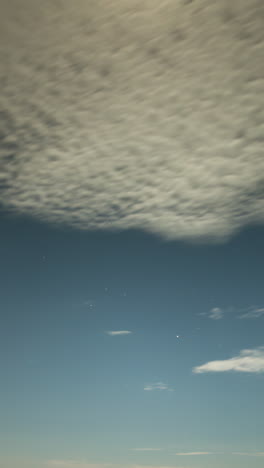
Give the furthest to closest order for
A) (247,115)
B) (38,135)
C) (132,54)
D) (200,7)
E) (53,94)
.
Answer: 1. (38,135)
2. (247,115)
3. (53,94)
4. (132,54)
5. (200,7)

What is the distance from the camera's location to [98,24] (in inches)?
312

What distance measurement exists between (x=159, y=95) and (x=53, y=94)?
8.95ft

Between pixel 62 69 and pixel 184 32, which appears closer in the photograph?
pixel 184 32

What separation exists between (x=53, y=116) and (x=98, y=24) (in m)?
3.19

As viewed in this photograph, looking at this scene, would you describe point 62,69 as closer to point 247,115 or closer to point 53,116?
point 53,116

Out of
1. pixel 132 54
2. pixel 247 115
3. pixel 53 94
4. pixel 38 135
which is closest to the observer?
pixel 132 54

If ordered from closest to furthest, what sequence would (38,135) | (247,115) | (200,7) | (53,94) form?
(200,7) < (53,94) < (247,115) < (38,135)

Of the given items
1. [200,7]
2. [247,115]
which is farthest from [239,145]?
[200,7]

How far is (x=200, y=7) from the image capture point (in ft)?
25.0

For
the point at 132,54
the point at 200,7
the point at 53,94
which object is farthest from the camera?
the point at 53,94

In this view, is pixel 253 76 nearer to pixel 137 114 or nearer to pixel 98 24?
pixel 137 114

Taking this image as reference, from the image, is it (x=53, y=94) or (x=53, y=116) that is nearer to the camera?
(x=53, y=94)

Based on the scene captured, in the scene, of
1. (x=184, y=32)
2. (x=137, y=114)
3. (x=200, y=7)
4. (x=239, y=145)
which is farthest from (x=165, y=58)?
(x=239, y=145)

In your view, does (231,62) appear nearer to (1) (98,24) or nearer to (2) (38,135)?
(1) (98,24)
